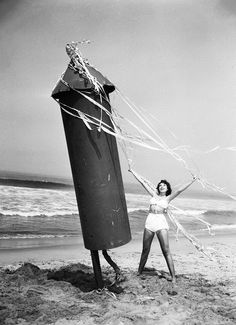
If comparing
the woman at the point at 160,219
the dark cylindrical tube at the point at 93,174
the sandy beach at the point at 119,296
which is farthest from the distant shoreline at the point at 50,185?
the dark cylindrical tube at the point at 93,174

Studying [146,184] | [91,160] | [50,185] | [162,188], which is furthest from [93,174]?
[50,185]

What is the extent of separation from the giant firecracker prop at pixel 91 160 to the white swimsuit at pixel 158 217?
3.28 ft

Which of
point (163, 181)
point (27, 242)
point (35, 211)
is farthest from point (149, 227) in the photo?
point (35, 211)

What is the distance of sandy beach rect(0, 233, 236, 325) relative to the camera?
124 inches

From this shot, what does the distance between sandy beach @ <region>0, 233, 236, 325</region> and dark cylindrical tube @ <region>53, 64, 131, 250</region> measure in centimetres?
65

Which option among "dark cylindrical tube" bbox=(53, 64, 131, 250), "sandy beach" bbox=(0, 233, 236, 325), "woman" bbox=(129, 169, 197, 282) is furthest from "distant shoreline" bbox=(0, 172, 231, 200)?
"dark cylindrical tube" bbox=(53, 64, 131, 250)

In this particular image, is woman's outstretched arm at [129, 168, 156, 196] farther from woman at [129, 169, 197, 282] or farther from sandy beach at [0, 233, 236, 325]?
sandy beach at [0, 233, 236, 325]

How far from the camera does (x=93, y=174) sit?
3.52 metres

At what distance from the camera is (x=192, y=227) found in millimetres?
12945

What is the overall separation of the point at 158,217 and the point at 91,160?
5.13 feet

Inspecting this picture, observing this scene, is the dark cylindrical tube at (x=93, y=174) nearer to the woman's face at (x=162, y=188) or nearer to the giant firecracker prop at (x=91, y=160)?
the giant firecracker prop at (x=91, y=160)

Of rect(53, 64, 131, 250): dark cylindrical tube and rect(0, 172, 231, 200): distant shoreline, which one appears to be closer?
rect(53, 64, 131, 250): dark cylindrical tube

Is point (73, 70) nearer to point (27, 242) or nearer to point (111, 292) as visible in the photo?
point (111, 292)

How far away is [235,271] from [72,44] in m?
4.56
